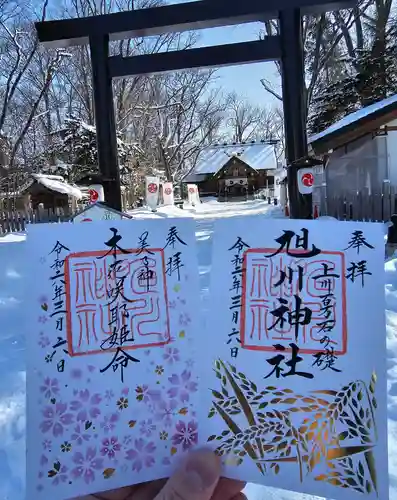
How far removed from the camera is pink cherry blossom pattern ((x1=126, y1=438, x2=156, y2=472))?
126cm

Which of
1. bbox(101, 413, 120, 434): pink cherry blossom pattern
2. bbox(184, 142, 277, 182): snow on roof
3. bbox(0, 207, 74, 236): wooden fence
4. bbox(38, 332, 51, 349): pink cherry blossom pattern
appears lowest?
bbox(101, 413, 120, 434): pink cherry blossom pattern

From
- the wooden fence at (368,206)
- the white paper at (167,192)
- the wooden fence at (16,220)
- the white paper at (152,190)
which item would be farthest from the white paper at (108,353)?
the white paper at (167,192)

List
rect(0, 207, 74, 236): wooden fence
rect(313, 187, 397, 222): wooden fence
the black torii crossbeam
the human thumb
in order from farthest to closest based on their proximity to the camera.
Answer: rect(0, 207, 74, 236): wooden fence
rect(313, 187, 397, 222): wooden fence
the black torii crossbeam
the human thumb

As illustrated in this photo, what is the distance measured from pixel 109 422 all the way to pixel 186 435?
0.23 metres

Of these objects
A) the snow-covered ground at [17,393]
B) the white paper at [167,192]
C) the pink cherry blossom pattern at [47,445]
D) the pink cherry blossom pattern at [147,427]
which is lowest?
the snow-covered ground at [17,393]

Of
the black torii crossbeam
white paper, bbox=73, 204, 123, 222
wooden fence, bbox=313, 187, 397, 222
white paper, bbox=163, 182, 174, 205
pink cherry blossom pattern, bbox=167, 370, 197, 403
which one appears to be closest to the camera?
pink cherry blossom pattern, bbox=167, 370, 197, 403

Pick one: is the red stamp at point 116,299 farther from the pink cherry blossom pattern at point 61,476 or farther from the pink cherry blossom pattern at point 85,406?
the pink cherry blossom pattern at point 61,476

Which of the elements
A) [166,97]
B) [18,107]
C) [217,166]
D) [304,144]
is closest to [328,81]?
[166,97]

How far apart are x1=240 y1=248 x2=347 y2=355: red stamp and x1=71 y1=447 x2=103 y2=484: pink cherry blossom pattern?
538mm

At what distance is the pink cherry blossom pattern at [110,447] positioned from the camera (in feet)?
4.14

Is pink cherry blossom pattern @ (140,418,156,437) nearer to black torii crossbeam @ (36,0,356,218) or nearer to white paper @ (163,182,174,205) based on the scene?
black torii crossbeam @ (36,0,356,218)

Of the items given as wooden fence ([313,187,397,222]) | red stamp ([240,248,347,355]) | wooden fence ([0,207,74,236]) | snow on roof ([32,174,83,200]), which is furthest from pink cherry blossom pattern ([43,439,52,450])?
snow on roof ([32,174,83,200])

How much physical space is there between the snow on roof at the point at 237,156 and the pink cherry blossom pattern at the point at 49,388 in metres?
37.6

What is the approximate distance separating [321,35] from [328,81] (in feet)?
10.6
